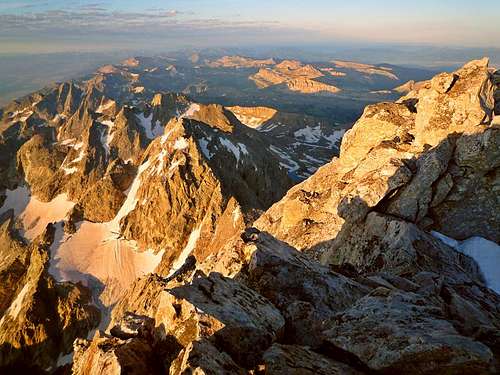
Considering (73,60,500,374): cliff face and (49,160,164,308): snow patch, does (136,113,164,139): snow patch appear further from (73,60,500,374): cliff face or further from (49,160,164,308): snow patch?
(73,60,500,374): cliff face

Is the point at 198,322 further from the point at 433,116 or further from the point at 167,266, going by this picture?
the point at 167,266

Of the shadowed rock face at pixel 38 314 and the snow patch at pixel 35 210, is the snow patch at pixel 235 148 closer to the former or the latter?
the shadowed rock face at pixel 38 314

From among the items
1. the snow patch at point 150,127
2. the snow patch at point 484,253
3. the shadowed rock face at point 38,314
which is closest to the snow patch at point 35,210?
the shadowed rock face at point 38,314

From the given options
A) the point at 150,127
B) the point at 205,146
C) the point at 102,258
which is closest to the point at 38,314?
the point at 102,258

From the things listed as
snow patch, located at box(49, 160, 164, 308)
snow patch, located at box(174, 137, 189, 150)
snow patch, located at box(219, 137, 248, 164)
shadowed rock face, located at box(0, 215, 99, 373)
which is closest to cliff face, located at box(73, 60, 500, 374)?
shadowed rock face, located at box(0, 215, 99, 373)

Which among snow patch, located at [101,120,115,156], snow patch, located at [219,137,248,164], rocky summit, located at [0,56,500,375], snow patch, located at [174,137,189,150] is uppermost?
rocky summit, located at [0,56,500,375]

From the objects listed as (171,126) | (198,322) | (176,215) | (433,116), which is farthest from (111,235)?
(198,322)

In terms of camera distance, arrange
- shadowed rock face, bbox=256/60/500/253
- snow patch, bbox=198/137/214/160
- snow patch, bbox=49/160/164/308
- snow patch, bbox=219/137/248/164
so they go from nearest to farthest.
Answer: shadowed rock face, bbox=256/60/500/253
snow patch, bbox=49/160/164/308
snow patch, bbox=198/137/214/160
snow patch, bbox=219/137/248/164
